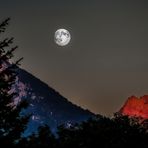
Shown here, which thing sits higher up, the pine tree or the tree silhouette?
the tree silhouette

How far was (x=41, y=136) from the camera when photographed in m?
29.5

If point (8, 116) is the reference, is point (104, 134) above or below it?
above

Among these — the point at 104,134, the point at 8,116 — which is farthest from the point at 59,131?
the point at 8,116

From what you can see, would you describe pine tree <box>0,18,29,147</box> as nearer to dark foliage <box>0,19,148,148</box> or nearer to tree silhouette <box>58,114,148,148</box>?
dark foliage <box>0,19,148,148</box>

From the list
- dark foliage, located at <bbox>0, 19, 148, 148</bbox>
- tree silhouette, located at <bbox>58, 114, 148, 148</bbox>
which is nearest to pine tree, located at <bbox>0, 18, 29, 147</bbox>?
dark foliage, located at <bbox>0, 19, 148, 148</bbox>

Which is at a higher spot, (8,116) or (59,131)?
(59,131)

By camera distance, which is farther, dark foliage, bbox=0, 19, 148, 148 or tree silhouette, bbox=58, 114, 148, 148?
tree silhouette, bbox=58, 114, 148, 148

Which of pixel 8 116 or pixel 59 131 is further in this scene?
pixel 59 131

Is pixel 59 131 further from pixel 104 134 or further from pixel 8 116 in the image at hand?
pixel 8 116

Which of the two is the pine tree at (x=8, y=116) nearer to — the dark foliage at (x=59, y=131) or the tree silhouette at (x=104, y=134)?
the dark foliage at (x=59, y=131)

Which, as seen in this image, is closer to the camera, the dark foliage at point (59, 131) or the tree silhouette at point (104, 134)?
the dark foliage at point (59, 131)

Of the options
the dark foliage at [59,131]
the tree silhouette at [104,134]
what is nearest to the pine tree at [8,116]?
the dark foliage at [59,131]

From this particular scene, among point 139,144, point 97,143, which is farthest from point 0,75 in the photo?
point 139,144

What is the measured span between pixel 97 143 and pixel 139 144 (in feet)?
11.3
